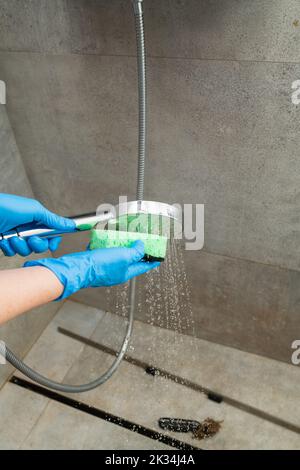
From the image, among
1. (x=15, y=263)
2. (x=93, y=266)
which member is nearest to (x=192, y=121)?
(x=93, y=266)

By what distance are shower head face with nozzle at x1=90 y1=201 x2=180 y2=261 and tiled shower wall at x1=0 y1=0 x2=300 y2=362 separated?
33 cm

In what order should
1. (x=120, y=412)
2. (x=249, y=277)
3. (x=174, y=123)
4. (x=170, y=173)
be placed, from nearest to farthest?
(x=174, y=123) < (x=170, y=173) < (x=249, y=277) < (x=120, y=412)

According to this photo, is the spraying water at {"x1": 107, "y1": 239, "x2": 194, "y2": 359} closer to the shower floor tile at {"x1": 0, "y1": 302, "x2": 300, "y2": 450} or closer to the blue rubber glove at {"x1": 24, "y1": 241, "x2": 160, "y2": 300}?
the shower floor tile at {"x1": 0, "y1": 302, "x2": 300, "y2": 450}

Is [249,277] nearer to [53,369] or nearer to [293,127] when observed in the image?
[293,127]

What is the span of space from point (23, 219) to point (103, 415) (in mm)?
941

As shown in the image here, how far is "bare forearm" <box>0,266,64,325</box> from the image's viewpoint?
761mm

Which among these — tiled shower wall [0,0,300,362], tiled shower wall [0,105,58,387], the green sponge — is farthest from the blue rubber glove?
tiled shower wall [0,105,58,387]

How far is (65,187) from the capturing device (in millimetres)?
1538

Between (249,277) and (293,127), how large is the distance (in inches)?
→ 23.7

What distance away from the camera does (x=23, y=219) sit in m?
1.00

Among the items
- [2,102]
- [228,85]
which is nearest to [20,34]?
[2,102]

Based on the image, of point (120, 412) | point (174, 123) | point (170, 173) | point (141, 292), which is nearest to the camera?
point (174, 123)

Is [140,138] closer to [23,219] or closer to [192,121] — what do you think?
[192,121]

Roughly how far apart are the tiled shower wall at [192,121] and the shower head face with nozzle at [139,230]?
33cm
